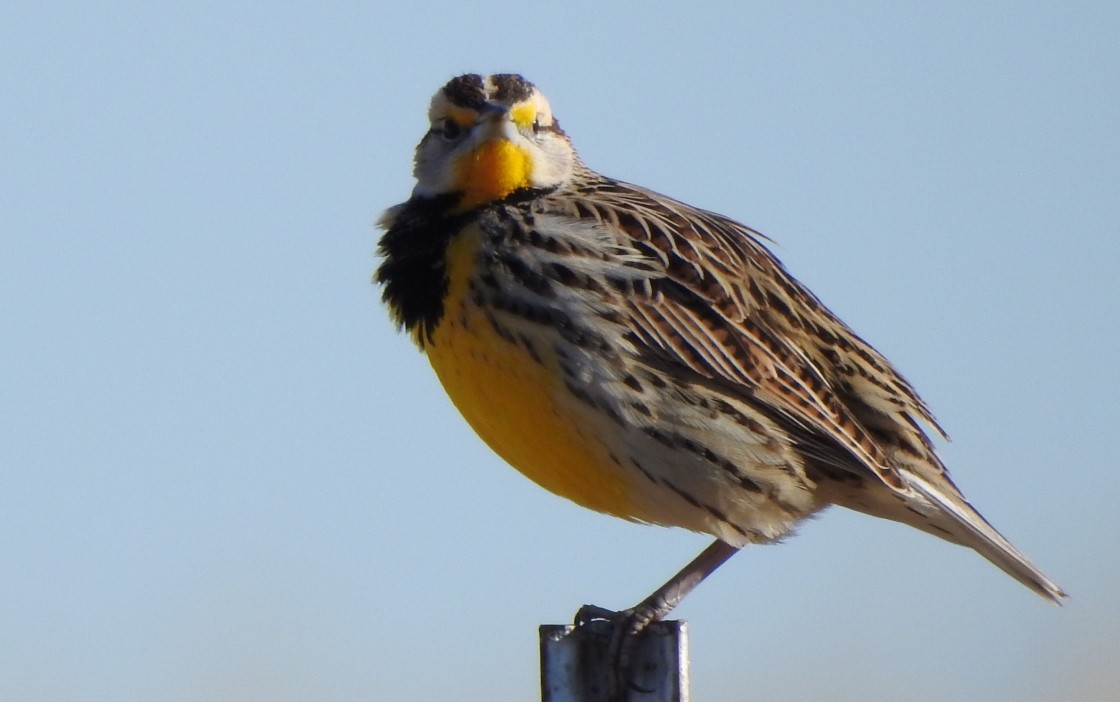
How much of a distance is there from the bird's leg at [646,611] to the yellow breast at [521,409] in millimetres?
277

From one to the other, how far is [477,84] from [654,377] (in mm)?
934

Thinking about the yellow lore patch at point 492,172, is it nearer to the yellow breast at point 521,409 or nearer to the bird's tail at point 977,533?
the yellow breast at point 521,409

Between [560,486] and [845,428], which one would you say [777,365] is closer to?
[845,428]

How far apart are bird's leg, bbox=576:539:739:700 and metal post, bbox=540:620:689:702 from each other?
0.8 inches

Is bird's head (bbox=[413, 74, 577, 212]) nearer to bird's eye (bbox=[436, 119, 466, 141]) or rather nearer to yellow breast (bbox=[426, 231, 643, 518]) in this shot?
bird's eye (bbox=[436, 119, 466, 141])

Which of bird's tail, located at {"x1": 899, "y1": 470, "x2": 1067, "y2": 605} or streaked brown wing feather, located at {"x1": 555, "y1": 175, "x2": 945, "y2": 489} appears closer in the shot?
streaked brown wing feather, located at {"x1": 555, "y1": 175, "x2": 945, "y2": 489}

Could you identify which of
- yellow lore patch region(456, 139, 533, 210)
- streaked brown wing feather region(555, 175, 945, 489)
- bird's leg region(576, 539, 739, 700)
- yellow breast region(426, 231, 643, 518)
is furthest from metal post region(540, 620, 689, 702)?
yellow lore patch region(456, 139, 533, 210)

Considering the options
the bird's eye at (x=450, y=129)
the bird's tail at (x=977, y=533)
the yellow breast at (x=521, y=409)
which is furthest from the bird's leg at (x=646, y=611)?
the bird's eye at (x=450, y=129)

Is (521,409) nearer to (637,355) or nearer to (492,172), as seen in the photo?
(637,355)

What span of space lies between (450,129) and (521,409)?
0.90 m

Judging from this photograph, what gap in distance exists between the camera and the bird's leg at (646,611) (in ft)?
Answer: 8.94

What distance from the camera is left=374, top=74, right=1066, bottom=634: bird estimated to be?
149 inches

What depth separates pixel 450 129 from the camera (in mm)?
4328

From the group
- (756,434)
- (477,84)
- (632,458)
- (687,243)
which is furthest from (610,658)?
(477,84)
